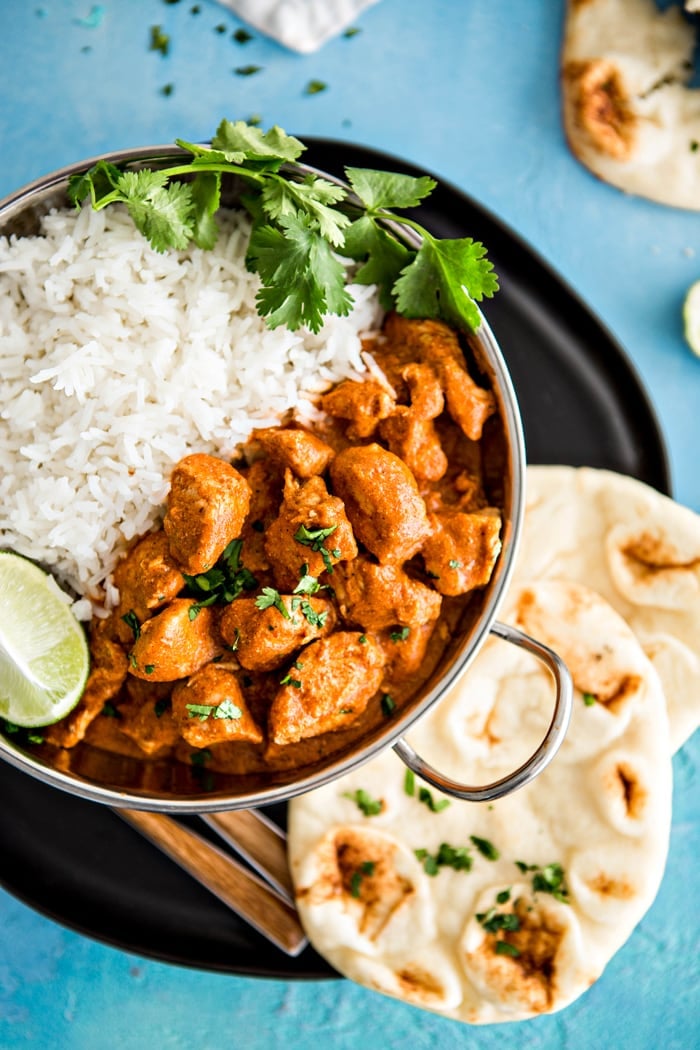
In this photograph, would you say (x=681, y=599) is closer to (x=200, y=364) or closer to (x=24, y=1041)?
(x=200, y=364)

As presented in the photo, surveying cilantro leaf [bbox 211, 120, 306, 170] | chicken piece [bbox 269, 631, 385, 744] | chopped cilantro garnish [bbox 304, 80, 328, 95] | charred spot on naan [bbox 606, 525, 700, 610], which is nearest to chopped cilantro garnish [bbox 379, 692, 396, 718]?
chicken piece [bbox 269, 631, 385, 744]

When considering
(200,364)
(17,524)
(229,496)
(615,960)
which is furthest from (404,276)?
(615,960)

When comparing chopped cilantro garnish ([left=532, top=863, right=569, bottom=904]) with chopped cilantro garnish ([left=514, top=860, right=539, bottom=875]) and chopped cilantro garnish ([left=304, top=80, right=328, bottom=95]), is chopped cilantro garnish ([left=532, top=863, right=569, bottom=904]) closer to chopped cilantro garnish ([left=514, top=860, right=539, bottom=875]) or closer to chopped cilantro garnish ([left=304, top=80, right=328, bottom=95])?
chopped cilantro garnish ([left=514, top=860, right=539, bottom=875])

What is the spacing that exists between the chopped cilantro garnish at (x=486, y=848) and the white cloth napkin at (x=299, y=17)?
2821 millimetres

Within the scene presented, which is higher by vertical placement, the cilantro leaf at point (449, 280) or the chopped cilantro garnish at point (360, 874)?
the cilantro leaf at point (449, 280)

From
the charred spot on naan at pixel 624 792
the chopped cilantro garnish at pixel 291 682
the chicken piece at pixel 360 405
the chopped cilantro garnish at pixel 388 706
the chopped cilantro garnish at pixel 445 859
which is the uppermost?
the chicken piece at pixel 360 405

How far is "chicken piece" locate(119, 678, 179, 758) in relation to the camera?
2531 millimetres

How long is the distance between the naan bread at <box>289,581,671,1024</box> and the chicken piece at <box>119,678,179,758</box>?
0.56 meters

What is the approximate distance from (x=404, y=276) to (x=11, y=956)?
2.62 meters

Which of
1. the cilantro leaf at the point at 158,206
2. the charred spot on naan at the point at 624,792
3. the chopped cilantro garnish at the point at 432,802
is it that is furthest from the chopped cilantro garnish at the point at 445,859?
the cilantro leaf at the point at 158,206

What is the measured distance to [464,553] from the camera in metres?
2.42

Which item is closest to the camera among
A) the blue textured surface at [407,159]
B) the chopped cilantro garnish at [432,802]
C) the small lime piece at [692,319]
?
the chopped cilantro garnish at [432,802]

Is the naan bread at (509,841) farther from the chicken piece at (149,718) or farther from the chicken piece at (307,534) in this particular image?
the chicken piece at (307,534)

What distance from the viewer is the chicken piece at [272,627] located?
234cm
